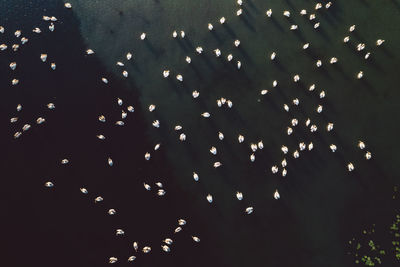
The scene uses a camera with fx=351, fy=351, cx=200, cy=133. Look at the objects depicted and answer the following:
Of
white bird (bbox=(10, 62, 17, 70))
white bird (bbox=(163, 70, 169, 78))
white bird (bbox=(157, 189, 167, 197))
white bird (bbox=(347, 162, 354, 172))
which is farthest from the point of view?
white bird (bbox=(10, 62, 17, 70))

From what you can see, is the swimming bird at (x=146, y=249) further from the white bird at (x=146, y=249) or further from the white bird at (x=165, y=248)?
the white bird at (x=165, y=248)

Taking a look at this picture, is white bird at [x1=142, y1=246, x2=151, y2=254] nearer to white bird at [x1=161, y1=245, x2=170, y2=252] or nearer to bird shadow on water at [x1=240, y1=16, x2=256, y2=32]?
white bird at [x1=161, y1=245, x2=170, y2=252]

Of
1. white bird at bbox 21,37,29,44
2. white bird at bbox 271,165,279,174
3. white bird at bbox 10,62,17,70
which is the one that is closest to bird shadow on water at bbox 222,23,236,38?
white bird at bbox 271,165,279,174

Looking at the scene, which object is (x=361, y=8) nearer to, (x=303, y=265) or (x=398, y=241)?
(x=398, y=241)

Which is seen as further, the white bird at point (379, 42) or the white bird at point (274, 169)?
the white bird at point (379, 42)

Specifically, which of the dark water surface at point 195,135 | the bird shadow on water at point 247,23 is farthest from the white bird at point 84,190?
the bird shadow on water at point 247,23

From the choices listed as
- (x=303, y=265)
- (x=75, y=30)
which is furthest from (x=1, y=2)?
(x=303, y=265)

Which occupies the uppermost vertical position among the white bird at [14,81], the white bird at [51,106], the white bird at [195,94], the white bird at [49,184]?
the white bird at [195,94]

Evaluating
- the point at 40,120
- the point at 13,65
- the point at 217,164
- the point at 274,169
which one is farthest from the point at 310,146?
the point at 13,65
